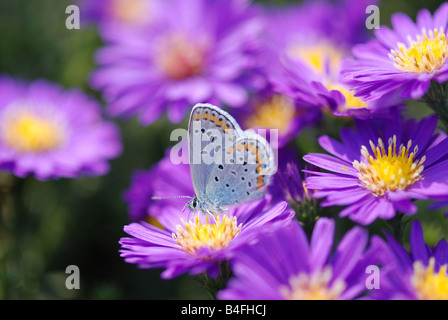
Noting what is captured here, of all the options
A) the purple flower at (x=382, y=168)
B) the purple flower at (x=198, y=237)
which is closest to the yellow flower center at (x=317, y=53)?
the purple flower at (x=382, y=168)

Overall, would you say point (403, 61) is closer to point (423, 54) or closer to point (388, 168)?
point (423, 54)

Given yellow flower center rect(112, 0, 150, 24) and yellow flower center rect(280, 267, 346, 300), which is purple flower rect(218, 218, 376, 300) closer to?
yellow flower center rect(280, 267, 346, 300)

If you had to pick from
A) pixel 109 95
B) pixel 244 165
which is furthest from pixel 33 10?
pixel 244 165

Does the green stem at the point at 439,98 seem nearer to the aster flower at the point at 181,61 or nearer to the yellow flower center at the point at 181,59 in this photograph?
the aster flower at the point at 181,61

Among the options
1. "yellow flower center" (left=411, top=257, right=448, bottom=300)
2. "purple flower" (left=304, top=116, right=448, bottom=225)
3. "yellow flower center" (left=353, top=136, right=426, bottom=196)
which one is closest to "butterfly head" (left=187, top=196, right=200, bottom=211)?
"purple flower" (left=304, top=116, right=448, bottom=225)

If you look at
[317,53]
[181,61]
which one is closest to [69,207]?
[181,61]
